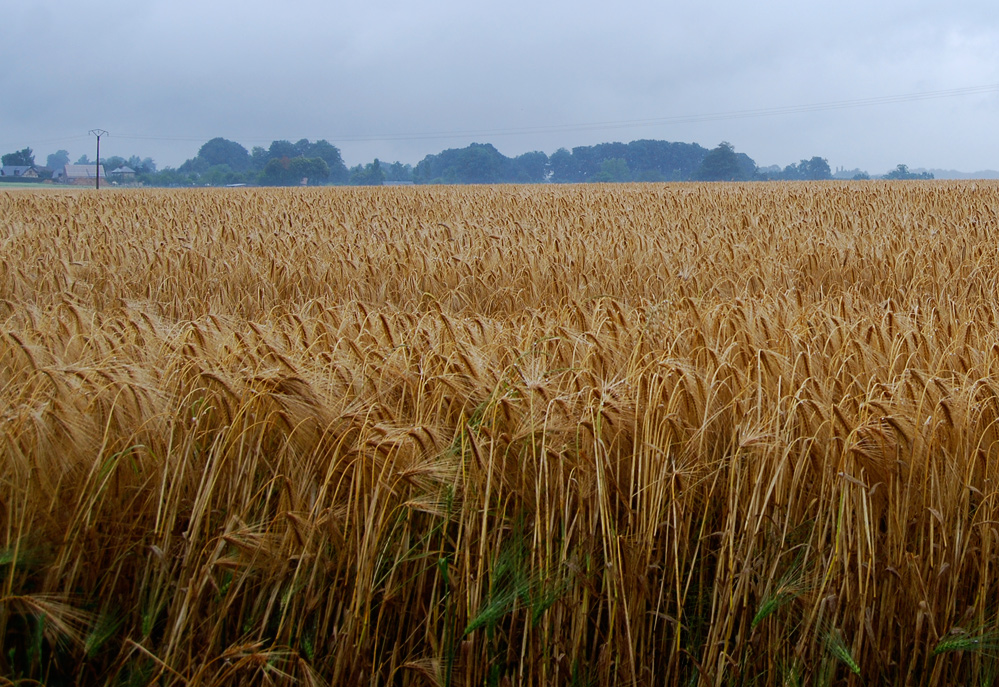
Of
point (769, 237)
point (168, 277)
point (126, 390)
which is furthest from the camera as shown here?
point (769, 237)

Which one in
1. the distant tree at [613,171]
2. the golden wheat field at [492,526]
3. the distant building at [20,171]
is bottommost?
the golden wheat field at [492,526]

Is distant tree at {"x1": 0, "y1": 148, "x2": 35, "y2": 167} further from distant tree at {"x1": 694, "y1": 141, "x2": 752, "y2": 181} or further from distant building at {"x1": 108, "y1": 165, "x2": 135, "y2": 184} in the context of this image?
distant tree at {"x1": 694, "y1": 141, "x2": 752, "y2": 181}

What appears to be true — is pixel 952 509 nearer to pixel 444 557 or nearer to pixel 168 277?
pixel 444 557

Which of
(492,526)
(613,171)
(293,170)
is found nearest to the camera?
(492,526)

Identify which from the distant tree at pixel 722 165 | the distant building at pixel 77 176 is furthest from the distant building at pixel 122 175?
the distant tree at pixel 722 165

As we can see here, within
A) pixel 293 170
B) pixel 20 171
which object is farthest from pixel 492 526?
pixel 20 171

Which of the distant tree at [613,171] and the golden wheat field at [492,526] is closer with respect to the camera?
the golden wheat field at [492,526]

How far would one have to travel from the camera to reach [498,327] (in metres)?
3.00

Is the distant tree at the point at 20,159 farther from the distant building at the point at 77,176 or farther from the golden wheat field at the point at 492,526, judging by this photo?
the golden wheat field at the point at 492,526

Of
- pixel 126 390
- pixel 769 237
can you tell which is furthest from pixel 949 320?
pixel 769 237

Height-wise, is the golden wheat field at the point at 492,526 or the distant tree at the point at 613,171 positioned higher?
the distant tree at the point at 613,171

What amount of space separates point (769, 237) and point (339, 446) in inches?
228

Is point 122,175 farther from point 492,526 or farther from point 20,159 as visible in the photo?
point 492,526

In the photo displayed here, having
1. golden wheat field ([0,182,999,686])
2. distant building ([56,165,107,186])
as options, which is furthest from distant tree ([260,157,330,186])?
golden wheat field ([0,182,999,686])
